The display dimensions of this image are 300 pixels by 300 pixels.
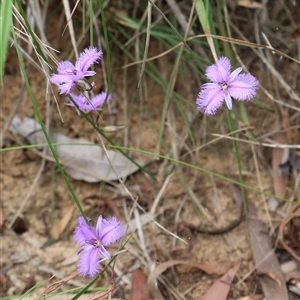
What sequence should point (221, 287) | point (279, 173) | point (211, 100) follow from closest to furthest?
point (211, 100), point (221, 287), point (279, 173)

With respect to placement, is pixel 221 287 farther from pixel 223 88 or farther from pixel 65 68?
pixel 65 68

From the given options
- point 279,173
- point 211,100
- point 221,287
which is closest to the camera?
point 211,100

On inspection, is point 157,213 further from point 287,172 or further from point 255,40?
point 255,40

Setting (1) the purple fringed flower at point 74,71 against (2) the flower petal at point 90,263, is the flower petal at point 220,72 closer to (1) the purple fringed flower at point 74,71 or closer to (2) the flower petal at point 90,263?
(1) the purple fringed flower at point 74,71

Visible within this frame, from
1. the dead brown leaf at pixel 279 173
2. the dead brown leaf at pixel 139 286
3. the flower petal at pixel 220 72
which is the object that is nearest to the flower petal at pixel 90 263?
the dead brown leaf at pixel 139 286

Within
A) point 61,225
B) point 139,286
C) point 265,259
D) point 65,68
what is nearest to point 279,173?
point 265,259

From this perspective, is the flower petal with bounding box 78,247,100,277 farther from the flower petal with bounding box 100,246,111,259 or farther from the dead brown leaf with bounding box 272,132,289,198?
the dead brown leaf with bounding box 272,132,289,198

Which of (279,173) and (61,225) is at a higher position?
(279,173)

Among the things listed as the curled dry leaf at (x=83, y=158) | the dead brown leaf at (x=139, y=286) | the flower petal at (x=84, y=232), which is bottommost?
the dead brown leaf at (x=139, y=286)
